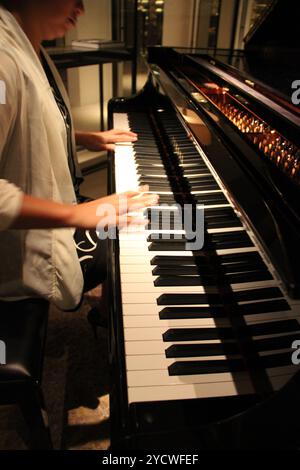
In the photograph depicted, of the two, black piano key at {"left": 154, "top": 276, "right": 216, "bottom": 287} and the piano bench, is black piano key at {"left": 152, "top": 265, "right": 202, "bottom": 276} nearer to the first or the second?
black piano key at {"left": 154, "top": 276, "right": 216, "bottom": 287}

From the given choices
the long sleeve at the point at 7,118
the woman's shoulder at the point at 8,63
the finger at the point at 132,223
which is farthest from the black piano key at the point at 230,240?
the woman's shoulder at the point at 8,63

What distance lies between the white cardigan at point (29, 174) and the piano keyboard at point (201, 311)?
231 mm

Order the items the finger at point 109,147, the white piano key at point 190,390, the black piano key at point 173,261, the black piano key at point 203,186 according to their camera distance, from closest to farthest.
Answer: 1. the white piano key at point 190,390
2. the black piano key at point 173,261
3. the black piano key at point 203,186
4. the finger at point 109,147

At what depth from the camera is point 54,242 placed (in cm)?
113

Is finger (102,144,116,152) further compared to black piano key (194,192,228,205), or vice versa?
finger (102,144,116,152)

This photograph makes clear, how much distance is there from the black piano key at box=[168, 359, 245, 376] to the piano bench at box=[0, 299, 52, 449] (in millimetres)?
425

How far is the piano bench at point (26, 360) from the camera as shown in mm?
956

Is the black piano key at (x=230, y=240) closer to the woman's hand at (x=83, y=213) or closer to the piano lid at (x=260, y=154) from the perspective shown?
the piano lid at (x=260, y=154)

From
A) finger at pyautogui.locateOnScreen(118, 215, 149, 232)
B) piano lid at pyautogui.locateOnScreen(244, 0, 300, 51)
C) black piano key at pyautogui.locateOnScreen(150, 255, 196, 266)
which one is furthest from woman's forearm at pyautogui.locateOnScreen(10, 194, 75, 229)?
piano lid at pyautogui.locateOnScreen(244, 0, 300, 51)

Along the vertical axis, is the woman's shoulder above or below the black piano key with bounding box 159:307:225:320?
above

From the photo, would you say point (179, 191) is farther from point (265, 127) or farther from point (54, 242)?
point (54, 242)

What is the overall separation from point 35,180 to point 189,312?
568 mm

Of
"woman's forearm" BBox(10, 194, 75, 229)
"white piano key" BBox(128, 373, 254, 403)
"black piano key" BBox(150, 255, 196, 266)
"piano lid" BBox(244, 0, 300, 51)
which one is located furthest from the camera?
"piano lid" BBox(244, 0, 300, 51)

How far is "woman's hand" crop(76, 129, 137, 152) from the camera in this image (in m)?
1.77
